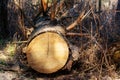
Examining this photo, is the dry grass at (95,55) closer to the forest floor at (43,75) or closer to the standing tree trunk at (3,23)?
the forest floor at (43,75)

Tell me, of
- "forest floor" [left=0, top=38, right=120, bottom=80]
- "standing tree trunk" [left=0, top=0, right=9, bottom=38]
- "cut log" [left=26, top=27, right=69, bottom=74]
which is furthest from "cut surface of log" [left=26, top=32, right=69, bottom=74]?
"standing tree trunk" [left=0, top=0, right=9, bottom=38]

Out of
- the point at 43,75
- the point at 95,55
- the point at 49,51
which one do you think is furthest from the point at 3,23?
the point at 95,55

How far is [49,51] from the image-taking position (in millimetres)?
5188

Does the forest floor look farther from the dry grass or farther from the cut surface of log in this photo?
the cut surface of log

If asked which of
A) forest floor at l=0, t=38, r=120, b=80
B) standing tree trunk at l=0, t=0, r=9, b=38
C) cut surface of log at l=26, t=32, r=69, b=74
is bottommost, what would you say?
forest floor at l=0, t=38, r=120, b=80

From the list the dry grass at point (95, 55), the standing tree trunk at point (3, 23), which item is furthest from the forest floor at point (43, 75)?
the standing tree trunk at point (3, 23)

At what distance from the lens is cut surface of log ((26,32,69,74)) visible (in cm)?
518

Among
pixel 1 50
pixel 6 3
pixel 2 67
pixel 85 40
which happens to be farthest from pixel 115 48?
pixel 6 3

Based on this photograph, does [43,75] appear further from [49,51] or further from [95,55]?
[95,55]

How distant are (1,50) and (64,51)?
6.78 ft

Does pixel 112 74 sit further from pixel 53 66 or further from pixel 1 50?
pixel 1 50

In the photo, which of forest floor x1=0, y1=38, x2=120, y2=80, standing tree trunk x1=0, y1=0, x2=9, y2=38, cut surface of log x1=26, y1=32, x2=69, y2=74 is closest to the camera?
cut surface of log x1=26, y1=32, x2=69, y2=74

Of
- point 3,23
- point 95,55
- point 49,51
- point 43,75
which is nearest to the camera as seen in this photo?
point 49,51

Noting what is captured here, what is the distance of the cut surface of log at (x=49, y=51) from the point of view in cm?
518
